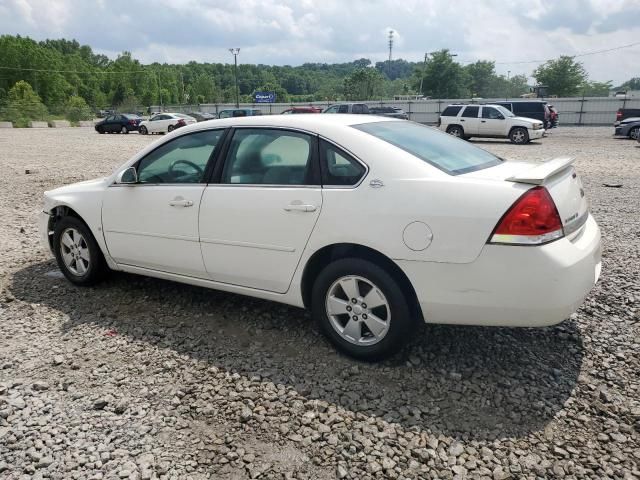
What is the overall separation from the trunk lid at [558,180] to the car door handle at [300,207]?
1.00 meters

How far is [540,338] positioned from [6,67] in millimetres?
109911

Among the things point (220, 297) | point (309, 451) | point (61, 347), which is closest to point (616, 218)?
point (220, 297)

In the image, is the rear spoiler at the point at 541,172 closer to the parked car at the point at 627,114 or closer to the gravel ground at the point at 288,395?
the gravel ground at the point at 288,395

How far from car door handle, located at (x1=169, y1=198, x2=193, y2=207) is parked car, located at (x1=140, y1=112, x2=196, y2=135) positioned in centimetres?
2960

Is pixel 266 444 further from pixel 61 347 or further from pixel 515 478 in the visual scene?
pixel 61 347

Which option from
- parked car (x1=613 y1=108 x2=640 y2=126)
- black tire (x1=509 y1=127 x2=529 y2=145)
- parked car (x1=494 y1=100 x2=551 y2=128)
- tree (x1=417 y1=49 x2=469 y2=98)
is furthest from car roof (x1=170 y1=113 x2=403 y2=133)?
tree (x1=417 y1=49 x2=469 y2=98)

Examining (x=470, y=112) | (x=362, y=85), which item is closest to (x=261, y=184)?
(x=470, y=112)

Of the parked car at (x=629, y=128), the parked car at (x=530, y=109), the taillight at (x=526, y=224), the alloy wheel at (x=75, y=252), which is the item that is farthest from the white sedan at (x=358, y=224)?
the parked car at (x=530, y=109)

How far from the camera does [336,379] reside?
10.7 feet

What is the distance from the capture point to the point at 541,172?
10.1 ft

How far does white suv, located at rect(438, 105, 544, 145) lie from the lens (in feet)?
73.0

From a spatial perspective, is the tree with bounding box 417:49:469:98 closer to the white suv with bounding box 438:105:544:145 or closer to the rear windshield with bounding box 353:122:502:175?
the white suv with bounding box 438:105:544:145

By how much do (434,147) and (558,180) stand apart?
0.85 metres

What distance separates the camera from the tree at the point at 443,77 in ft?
234
